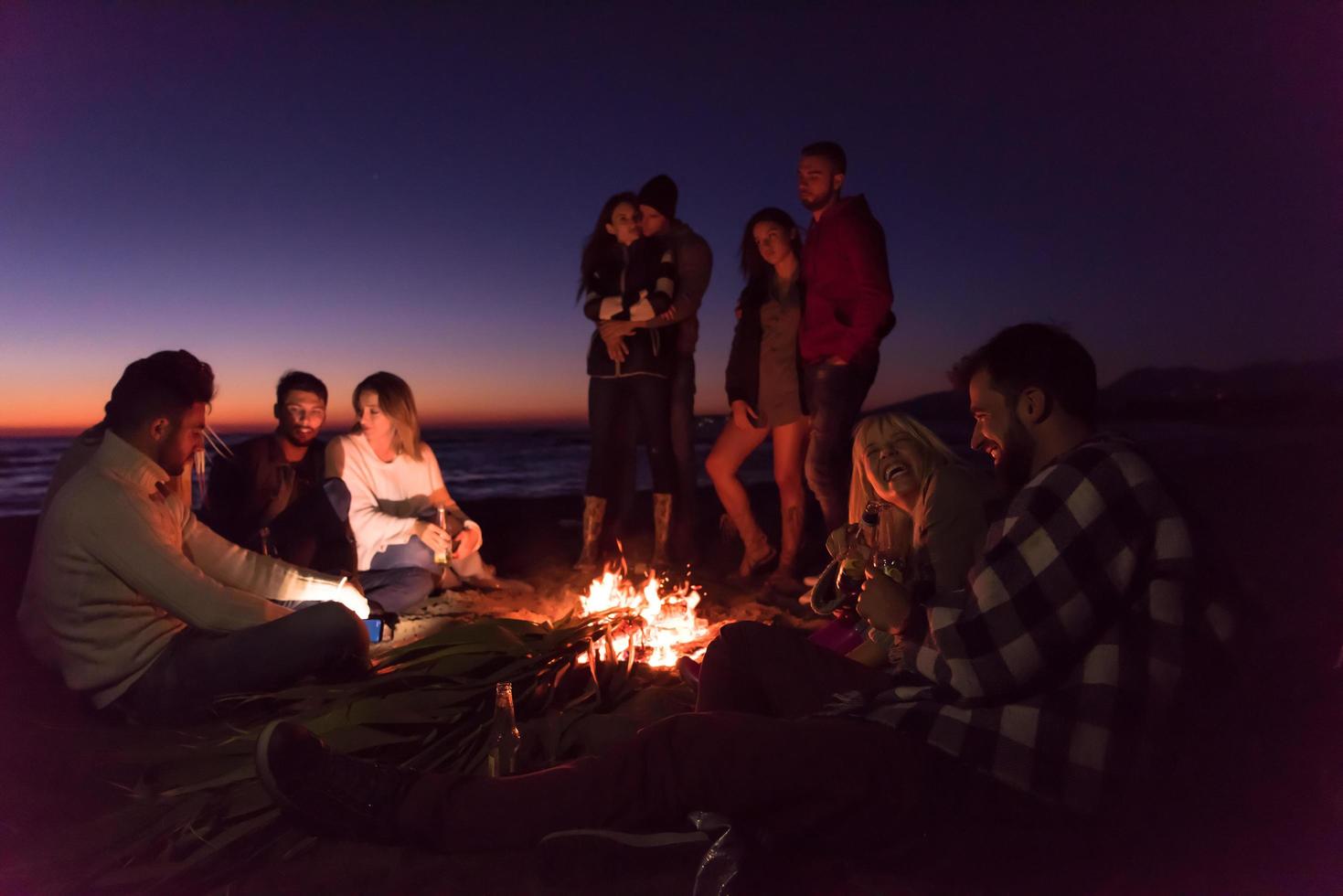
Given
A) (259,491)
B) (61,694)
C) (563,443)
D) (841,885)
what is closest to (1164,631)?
(841,885)

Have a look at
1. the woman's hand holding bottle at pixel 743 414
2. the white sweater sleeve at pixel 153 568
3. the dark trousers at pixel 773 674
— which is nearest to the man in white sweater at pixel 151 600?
the white sweater sleeve at pixel 153 568

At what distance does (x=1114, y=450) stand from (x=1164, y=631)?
396mm

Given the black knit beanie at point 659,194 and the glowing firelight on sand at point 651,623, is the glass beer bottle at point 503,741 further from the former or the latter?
the black knit beanie at point 659,194

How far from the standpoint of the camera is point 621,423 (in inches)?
215

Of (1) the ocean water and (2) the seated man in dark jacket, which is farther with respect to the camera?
(1) the ocean water

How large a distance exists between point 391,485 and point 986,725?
148 inches

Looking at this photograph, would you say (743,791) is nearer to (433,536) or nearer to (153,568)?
(153,568)

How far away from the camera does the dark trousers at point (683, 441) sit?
547cm

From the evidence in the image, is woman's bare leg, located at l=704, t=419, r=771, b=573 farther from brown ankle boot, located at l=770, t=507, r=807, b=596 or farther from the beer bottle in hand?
the beer bottle in hand

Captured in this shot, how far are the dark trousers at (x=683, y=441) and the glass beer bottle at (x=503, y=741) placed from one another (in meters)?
2.92

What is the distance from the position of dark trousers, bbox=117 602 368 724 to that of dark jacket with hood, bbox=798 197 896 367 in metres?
2.99

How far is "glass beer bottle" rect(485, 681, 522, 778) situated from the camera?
2.59 m

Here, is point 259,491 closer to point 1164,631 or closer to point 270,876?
point 270,876

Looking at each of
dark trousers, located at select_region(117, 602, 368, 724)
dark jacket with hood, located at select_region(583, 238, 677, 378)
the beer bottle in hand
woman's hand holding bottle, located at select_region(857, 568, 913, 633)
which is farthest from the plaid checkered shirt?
dark jacket with hood, located at select_region(583, 238, 677, 378)
